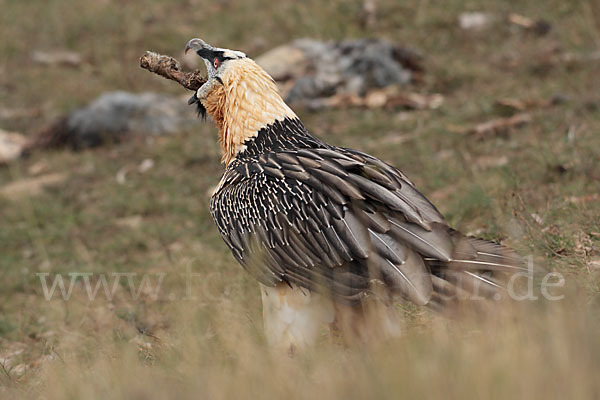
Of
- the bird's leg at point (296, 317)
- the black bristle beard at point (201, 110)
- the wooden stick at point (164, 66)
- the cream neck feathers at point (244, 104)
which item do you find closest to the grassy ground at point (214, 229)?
the bird's leg at point (296, 317)

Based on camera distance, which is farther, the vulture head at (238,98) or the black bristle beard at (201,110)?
the black bristle beard at (201,110)

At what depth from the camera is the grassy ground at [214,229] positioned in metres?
2.49

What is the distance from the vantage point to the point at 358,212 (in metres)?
3.64

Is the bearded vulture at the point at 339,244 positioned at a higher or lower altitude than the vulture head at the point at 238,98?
lower

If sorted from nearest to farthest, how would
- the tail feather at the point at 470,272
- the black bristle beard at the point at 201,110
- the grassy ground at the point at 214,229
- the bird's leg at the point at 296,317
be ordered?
the grassy ground at the point at 214,229, the tail feather at the point at 470,272, the bird's leg at the point at 296,317, the black bristle beard at the point at 201,110

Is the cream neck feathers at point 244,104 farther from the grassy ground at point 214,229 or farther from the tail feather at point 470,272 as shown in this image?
the tail feather at point 470,272

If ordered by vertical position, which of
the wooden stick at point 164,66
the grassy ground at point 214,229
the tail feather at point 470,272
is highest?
the wooden stick at point 164,66

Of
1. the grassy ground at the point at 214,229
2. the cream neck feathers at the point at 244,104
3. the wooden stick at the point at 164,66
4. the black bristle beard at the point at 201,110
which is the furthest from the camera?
the wooden stick at the point at 164,66

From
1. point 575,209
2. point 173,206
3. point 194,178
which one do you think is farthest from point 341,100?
point 575,209

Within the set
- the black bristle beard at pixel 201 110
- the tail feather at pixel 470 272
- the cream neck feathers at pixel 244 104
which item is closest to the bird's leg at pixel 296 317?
the tail feather at pixel 470 272

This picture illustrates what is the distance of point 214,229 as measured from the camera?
7398 mm

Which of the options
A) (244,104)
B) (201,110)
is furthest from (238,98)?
(201,110)

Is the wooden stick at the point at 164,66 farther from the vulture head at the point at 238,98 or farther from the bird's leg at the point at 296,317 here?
the bird's leg at the point at 296,317

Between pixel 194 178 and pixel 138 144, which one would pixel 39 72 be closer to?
pixel 138 144
